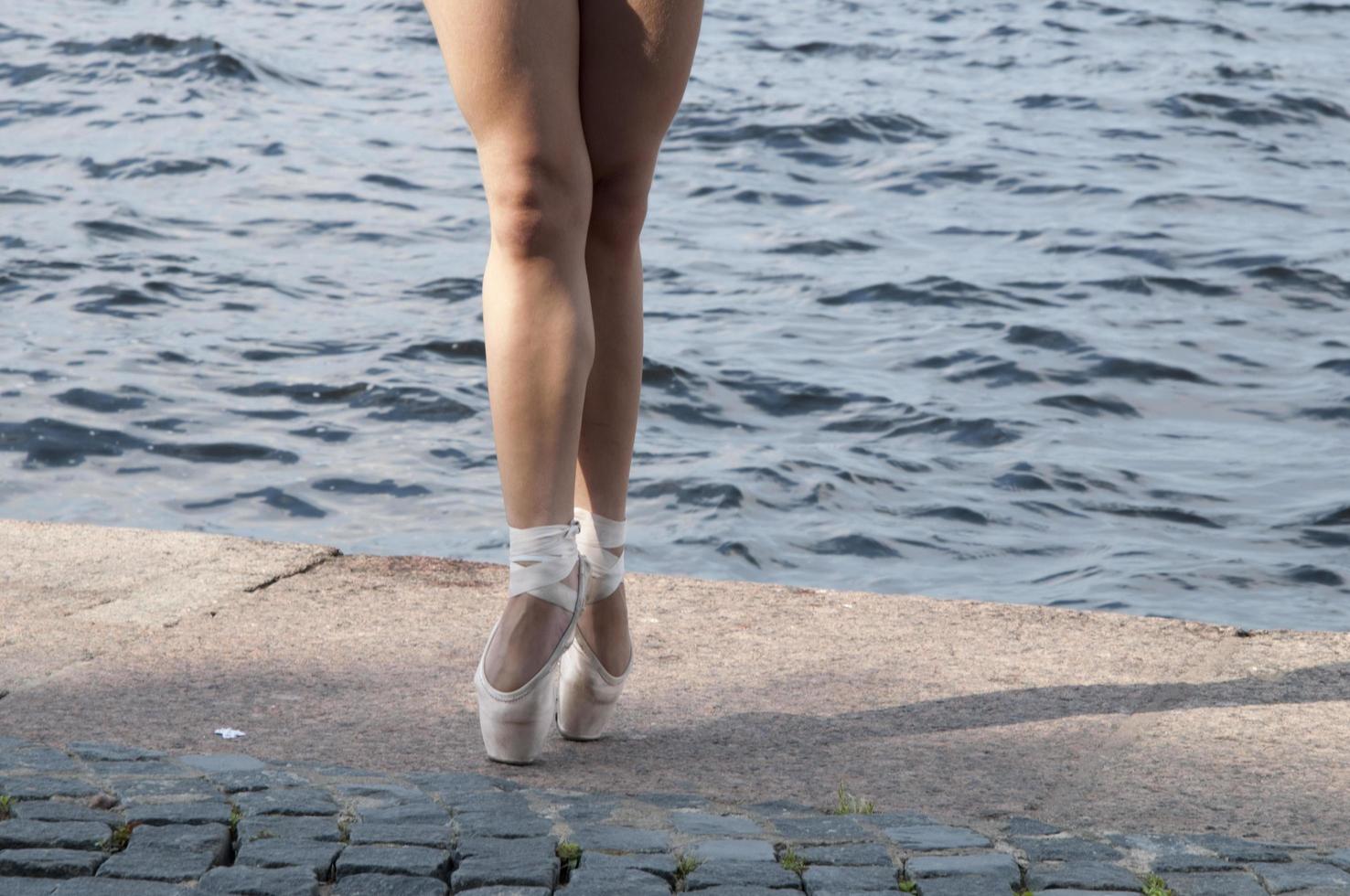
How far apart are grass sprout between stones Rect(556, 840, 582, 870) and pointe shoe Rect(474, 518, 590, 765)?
0.36 meters

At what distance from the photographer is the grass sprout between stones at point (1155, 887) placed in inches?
78.7

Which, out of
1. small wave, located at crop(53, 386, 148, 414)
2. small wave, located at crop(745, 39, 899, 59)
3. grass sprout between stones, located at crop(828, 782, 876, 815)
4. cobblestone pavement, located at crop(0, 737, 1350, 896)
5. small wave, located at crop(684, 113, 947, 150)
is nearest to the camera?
cobblestone pavement, located at crop(0, 737, 1350, 896)

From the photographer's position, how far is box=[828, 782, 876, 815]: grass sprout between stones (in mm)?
2293

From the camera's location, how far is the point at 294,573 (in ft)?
11.3

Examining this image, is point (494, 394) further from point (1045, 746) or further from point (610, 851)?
point (1045, 746)

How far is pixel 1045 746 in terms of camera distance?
262 centimetres

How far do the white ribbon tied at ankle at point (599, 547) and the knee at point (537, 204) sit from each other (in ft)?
1.45

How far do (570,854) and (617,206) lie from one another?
1004mm

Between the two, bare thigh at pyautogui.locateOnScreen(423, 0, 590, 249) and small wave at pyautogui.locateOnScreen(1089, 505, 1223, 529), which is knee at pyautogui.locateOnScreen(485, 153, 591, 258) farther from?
small wave at pyautogui.locateOnScreen(1089, 505, 1223, 529)

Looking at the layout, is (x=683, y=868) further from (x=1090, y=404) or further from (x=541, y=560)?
(x=1090, y=404)

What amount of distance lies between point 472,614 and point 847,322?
195 inches

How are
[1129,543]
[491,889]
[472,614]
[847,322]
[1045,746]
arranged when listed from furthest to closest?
1. [847,322]
2. [1129,543]
3. [472,614]
4. [1045,746]
5. [491,889]

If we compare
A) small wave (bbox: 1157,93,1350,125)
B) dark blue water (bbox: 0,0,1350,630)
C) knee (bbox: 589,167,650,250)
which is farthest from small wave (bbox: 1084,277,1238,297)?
knee (bbox: 589,167,650,250)

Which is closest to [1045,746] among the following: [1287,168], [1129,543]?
[1129,543]
